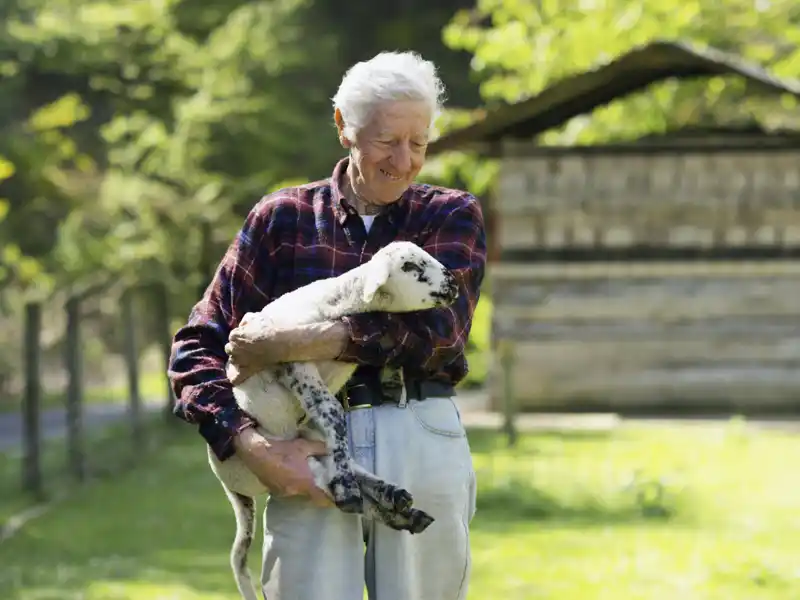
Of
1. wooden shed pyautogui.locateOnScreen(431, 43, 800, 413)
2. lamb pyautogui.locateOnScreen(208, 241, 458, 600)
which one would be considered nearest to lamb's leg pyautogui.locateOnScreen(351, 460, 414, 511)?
lamb pyautogui.locateOnScreen(208, 241, 458, 600)

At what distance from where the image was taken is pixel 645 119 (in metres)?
24.2

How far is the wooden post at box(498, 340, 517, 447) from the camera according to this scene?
15.5 meters

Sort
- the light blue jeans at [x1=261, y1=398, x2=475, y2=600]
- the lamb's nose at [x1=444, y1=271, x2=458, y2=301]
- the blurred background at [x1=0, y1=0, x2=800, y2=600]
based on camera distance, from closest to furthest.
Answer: the lamb's nose at [x1=444, y1=271, x2=458, y2=301]
the light blue jeans at [x1=261, y1=398, x2=475, y2=600]
the blurred background at [x1=0, y1=0, x2=800, y2=600]

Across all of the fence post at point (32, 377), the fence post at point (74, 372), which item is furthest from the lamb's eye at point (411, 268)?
the fence post at point (74, 372)

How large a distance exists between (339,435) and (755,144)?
15.1m

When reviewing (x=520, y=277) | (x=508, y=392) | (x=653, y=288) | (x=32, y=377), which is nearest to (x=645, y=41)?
(x=653, y=288)

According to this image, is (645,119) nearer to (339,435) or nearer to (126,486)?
(126,486)

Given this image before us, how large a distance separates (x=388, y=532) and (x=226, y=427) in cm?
54

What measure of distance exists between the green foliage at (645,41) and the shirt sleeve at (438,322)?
19.2 metres

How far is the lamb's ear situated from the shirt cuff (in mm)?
524

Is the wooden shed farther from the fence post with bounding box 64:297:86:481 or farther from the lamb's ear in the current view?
the lamb's ear

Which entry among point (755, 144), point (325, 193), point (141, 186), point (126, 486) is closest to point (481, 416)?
point (755, 144)

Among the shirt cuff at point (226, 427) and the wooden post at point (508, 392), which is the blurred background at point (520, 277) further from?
the shirt cuff at point (226, 427)

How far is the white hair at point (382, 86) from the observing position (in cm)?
429
